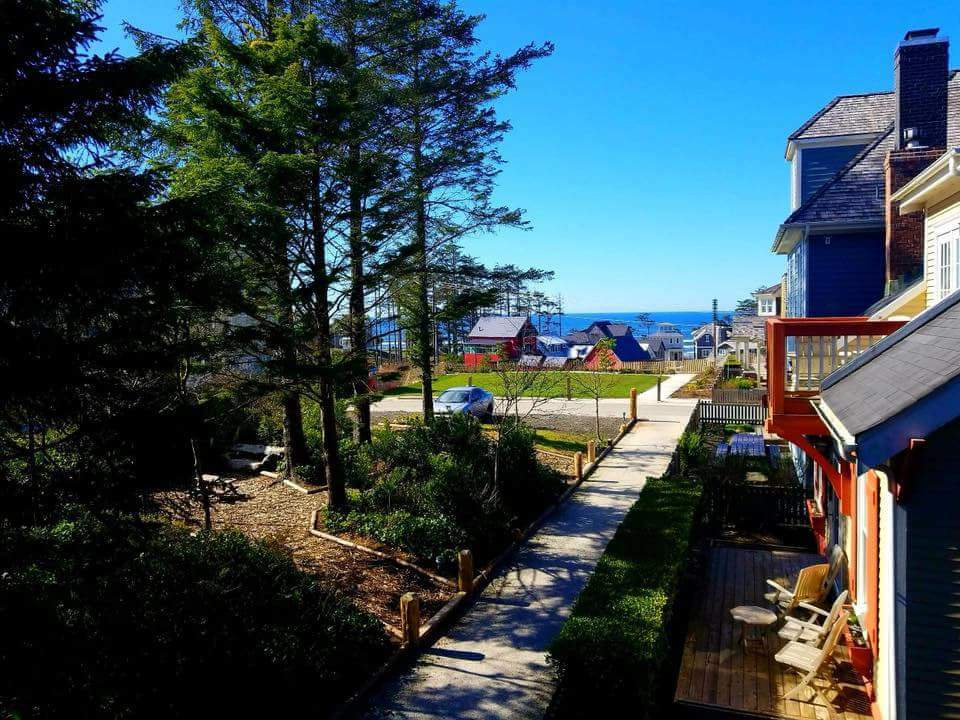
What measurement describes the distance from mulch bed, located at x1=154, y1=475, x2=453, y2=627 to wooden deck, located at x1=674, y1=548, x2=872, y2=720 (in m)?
3.56

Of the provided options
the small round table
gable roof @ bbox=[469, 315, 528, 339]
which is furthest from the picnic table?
gable roof @ bbox=[469, 315, 528, 339]

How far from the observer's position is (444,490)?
39.9 feet

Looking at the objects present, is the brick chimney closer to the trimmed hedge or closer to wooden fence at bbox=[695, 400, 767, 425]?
the trimmed hedge

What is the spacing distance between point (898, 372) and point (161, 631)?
Answer: 705 cm

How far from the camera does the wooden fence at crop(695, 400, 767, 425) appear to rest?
26.1 meters

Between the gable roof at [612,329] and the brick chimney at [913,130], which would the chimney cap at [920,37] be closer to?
the brick chimney at [913,130]

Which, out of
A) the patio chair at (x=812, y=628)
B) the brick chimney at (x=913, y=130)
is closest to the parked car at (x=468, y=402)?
the brick chimney at (x=913, y=130)

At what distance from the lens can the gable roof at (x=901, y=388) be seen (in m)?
4.92

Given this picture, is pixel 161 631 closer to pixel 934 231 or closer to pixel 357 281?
pixel 357 281

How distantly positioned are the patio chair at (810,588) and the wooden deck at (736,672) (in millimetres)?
450

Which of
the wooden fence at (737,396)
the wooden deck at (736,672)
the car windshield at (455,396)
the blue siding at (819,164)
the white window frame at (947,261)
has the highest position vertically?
the blue siding at (819,164)

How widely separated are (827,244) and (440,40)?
31.1ft

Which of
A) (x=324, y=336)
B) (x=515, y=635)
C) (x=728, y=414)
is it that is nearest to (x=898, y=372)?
(x=515, y=635)

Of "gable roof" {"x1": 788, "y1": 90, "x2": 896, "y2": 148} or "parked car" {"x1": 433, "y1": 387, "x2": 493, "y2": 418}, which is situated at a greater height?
"gable roof" {"x1": 788, "y1": 90, "x2": 896, "y2": 148}
